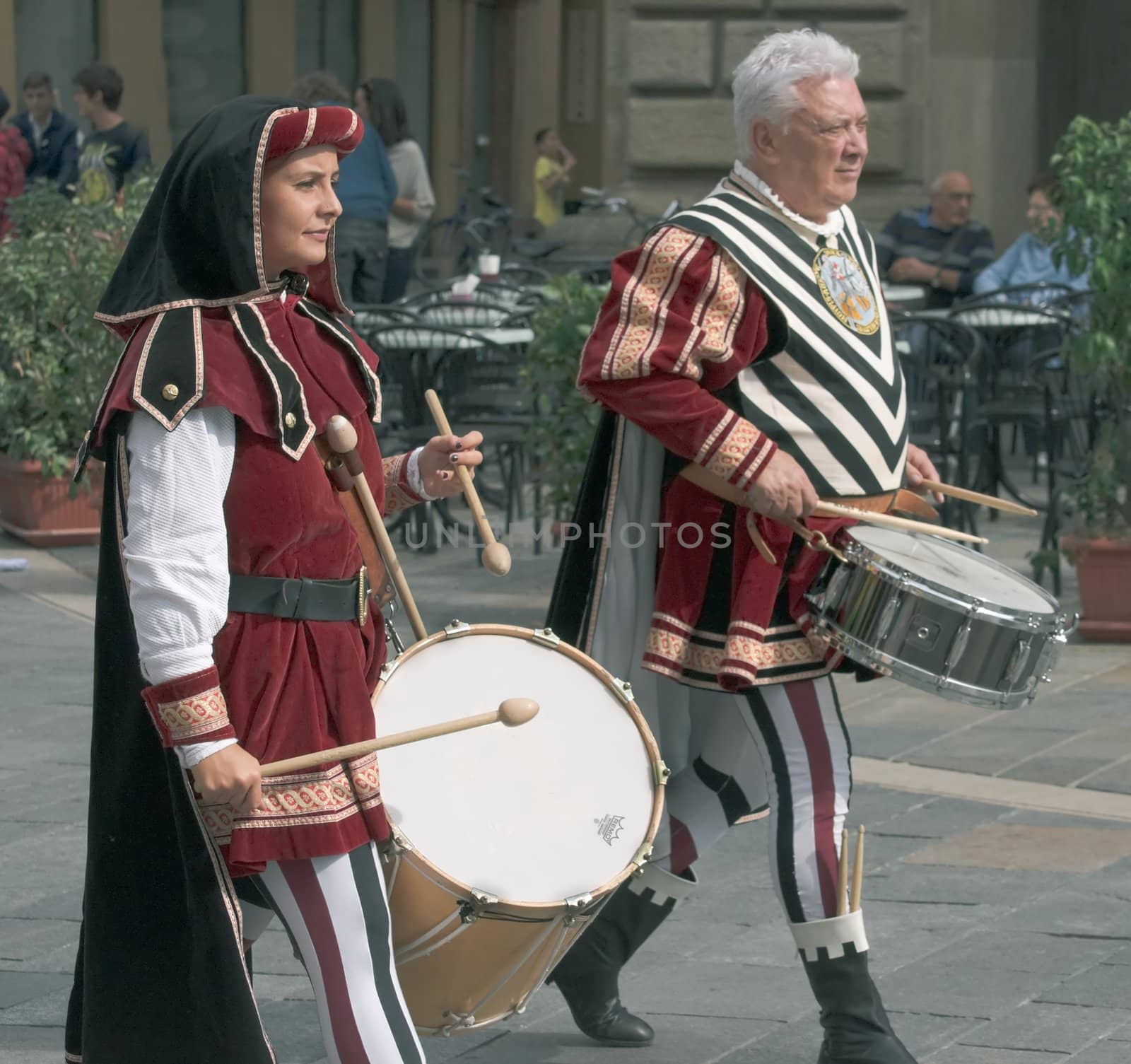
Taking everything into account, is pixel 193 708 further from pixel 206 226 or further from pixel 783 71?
pixel 783 71

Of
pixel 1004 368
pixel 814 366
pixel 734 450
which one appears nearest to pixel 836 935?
pixel 734 450

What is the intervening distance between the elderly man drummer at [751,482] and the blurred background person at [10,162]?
26.3 feet

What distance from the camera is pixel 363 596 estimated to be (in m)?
3.09

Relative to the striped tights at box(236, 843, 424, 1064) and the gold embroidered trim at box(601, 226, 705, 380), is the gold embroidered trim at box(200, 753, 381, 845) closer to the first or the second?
the striped tights at box(236, 843, 424, 1064)

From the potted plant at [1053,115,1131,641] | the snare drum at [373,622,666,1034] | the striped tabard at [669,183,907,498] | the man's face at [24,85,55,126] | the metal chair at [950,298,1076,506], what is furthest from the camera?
the man's face at [24,85,55,126]

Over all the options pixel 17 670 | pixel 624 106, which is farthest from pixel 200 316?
pixel 624 106

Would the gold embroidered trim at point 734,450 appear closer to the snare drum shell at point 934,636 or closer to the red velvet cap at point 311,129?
the snare drum shell at point 934,636

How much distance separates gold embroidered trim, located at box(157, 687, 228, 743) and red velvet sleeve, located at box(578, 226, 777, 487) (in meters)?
1.11

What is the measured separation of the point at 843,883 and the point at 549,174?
17353mm

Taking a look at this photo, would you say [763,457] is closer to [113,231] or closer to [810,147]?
[810,147]

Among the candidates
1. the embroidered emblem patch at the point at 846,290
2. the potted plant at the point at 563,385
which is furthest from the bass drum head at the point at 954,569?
the potted plant at the point at 563,385

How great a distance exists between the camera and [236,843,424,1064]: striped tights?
2.95 meters

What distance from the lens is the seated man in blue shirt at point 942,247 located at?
451 inches

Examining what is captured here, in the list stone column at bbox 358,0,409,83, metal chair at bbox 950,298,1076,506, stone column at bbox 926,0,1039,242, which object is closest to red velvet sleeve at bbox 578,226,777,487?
metal chair at bbox 950,298,1076,506
